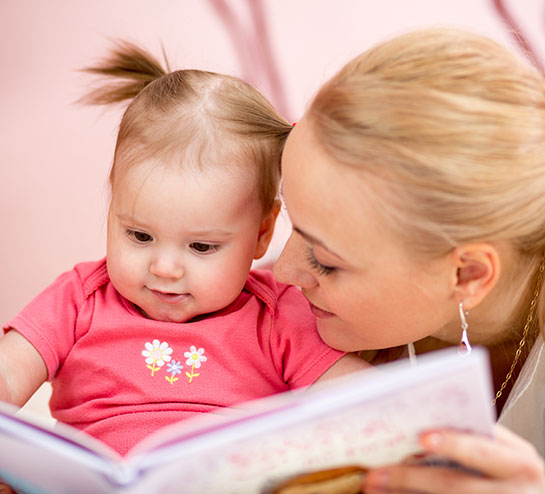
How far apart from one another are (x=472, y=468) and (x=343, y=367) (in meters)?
0.40

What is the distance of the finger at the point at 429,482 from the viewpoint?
0.72 m

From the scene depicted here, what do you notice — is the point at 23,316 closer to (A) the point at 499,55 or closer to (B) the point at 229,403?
(B) the point at 229,403

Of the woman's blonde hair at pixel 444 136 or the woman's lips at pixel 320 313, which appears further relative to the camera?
the woman's lips at pixel 320 313

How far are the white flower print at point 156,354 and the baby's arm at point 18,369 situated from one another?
0.51ft

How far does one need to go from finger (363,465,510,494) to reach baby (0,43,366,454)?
1.21 feet

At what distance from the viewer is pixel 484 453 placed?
703 mm

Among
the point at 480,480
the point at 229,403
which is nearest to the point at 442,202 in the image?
the point at 480,480

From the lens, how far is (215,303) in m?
1.14

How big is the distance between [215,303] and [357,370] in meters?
0.23

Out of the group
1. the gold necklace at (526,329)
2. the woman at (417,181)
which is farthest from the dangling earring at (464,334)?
the gold necklace at (526,329)

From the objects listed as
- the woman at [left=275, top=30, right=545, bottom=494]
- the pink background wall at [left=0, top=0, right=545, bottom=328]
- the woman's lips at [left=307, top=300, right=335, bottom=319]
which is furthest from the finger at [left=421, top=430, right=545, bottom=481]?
the pink background wall at [left=0, top=0, right=545, bottom=328]

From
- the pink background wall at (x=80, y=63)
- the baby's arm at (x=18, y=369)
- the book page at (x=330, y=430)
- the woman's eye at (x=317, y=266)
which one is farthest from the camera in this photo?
the pink background wall at (x=80, y=63)

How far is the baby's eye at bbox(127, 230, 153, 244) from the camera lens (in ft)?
3.67

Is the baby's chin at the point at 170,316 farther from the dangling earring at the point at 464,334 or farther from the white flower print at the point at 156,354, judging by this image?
the dangling earring at the point at 464,334
